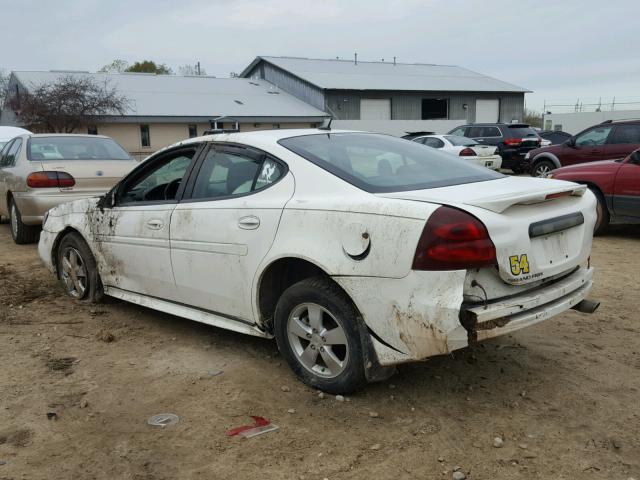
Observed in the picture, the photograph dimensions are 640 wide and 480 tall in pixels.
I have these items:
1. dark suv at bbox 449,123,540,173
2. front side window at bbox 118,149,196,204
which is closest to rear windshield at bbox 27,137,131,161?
front side window at bbox 118,149,196,204

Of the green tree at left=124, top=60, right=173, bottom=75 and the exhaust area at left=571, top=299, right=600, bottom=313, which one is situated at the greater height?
the green tree at left=124, top=60, right=173, bottom=75

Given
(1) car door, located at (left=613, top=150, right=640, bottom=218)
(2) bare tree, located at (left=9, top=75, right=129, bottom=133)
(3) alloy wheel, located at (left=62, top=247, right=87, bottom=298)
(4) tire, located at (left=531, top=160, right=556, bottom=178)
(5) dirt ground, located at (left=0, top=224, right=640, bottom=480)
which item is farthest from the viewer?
(2) bare tree, located at (left=9, top=75, right=129, bottom=133)

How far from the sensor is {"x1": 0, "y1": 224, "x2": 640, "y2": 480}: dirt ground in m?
2.74

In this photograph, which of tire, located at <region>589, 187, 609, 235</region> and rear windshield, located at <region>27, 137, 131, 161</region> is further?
rear windshield, located at <region>27, 137, 131, 161</region>

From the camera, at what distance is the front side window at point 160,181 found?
4.31m

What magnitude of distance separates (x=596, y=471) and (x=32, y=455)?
2.65m

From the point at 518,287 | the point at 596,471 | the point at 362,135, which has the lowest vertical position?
the point at 596,471

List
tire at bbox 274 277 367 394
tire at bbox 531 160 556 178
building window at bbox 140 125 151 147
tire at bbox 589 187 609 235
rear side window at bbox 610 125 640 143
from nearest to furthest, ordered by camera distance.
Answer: tire at bbox 274 277 367 394, tire at bbox 589 187 609 235, rear side window at bbox 610 125 640 143, tire at bbox 531 160 556 178, building window at bbox 140 125 151 147

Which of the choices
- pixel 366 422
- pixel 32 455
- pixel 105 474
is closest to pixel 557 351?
pixel 366 422

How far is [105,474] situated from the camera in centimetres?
270

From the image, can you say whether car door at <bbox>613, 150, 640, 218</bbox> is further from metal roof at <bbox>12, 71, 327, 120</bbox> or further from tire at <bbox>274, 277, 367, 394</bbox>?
metal roof at <bbox>12, 71, 327, 120</bbox>

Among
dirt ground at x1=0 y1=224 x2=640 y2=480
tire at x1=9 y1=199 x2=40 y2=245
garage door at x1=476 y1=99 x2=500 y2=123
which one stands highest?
garage door at x1=476 y1=99 x2=500 y2=123

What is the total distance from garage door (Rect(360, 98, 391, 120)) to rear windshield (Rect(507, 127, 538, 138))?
15482 millimetres

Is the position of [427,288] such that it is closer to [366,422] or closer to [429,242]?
[429,242]
